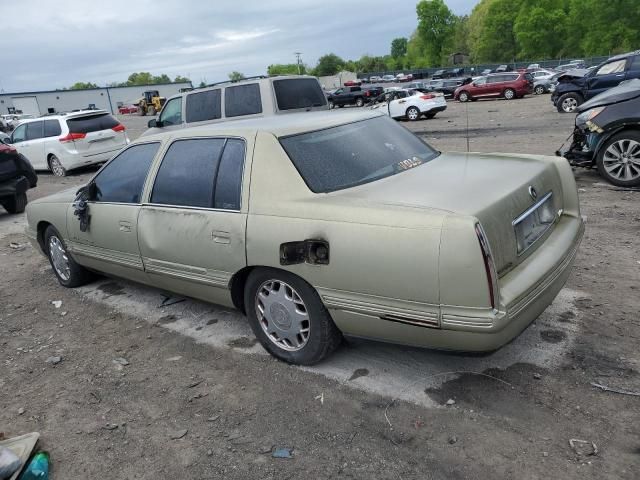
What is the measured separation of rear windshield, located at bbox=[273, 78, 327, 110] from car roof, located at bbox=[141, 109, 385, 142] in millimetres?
5867

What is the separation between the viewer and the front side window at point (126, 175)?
14.2ft

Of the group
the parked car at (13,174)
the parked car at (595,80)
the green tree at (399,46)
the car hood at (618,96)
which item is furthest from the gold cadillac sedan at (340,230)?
the green tree at (399,46)

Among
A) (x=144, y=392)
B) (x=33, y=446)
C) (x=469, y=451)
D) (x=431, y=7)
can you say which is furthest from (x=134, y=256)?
(x=431, y=7)

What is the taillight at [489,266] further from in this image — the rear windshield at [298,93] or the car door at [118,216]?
the rear windshield at [298,93]

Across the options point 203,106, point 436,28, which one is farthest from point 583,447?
point 436,28

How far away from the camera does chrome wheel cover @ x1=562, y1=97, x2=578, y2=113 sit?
1869 cm

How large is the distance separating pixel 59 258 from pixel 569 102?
18.1m

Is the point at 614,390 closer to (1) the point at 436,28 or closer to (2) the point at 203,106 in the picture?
(2) the point at 203,106

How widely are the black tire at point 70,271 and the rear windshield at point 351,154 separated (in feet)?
9.96

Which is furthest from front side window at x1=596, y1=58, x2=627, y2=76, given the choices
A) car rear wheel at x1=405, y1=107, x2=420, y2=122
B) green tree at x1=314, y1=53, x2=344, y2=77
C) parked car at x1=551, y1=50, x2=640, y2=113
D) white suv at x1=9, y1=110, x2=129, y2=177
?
green tree at x1=314, y1=53, x2=344, y2=77

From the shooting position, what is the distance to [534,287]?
2.96 meters

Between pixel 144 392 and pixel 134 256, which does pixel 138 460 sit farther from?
pixel 134 256

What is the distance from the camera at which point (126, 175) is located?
14.9 ft

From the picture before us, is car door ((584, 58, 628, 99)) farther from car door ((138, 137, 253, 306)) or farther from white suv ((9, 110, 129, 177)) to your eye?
car door ((138, 137, 253, 306))
